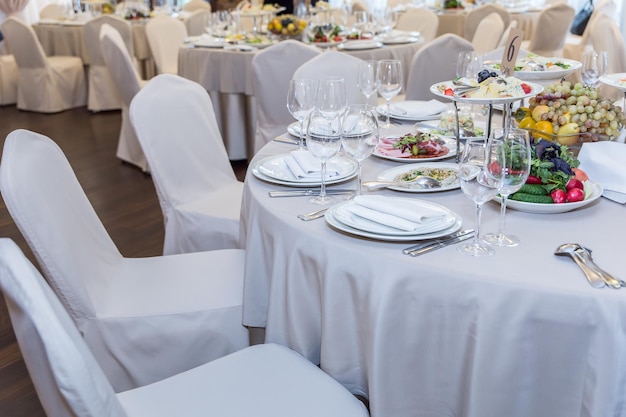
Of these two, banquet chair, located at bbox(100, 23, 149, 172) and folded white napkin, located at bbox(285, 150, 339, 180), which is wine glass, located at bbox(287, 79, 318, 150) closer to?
folded white napkin, located at bbox(285, 150, 339, 180)

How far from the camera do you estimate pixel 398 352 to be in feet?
4.54

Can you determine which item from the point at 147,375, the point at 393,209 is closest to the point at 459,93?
the point at 393,209

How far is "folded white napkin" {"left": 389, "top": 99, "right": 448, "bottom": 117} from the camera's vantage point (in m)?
2.51

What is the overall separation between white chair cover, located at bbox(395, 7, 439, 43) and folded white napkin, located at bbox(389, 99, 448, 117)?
415cm

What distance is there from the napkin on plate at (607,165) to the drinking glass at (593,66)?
0.77 m

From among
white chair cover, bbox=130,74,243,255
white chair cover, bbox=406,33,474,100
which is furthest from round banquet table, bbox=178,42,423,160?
white chair cover, bbox=130,74,243,255

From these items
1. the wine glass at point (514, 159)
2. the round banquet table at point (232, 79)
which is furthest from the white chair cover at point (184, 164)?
the round banquet table at point (232, 79)

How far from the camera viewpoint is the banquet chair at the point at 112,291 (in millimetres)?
1625

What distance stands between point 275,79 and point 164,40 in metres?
2.62

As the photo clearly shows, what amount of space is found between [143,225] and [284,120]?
104cm

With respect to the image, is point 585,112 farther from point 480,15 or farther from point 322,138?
point 480,15

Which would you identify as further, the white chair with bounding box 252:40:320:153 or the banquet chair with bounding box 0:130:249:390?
the white chair with bounding box 252:40:320:153

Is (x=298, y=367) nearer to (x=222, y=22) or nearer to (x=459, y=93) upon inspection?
(x=459, y=93)

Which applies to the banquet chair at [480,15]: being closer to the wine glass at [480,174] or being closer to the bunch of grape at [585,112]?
the bunch of grape at [585,112]
